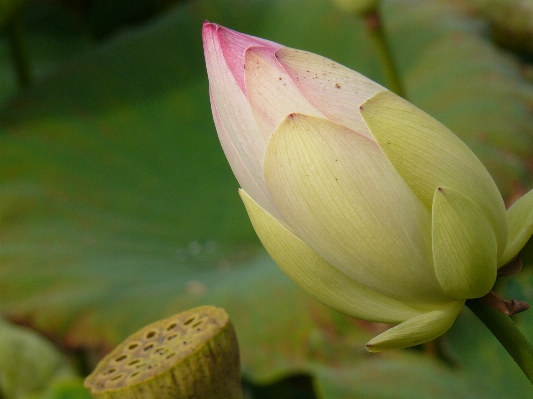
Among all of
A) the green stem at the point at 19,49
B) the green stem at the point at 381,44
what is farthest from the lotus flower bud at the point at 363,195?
the green stem at the point at 19,49

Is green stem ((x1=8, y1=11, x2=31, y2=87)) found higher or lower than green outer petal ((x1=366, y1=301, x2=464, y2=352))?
higher

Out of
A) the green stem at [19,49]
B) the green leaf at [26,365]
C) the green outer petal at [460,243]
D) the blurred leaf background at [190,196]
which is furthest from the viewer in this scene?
the green stem at [19,49]

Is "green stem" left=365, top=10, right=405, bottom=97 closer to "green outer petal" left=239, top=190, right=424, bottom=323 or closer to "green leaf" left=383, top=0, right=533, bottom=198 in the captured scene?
"green leaf" left=383, top=0, right=533, bottom=198

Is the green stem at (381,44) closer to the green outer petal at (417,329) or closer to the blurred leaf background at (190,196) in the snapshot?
the blurred leaf background at (190,196)

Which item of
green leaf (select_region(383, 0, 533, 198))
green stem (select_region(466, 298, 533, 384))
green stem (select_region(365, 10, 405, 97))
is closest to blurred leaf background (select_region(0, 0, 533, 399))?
green leaf (select_region(383, 0, 533, 198))

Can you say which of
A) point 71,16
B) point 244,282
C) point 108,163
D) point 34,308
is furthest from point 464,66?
point 71,16

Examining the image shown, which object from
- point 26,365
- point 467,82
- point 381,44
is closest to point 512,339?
point 381,44

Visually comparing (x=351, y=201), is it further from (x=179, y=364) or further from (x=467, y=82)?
(x=467, y=82)
